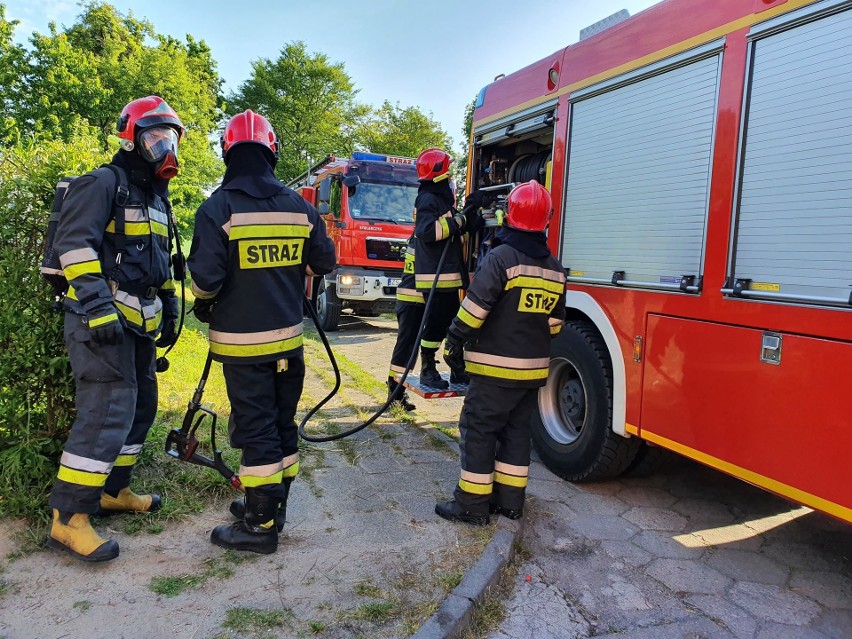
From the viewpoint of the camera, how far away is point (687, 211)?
9.72 feet

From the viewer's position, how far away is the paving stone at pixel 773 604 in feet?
8.28

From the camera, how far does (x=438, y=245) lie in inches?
179

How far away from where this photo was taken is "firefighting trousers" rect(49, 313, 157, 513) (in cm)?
250

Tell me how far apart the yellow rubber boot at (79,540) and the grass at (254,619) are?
2.26ft

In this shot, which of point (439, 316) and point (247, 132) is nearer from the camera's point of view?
point (247, 132)

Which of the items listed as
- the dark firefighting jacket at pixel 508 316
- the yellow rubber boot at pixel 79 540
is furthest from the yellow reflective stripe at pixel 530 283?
the yellow rubber boot at pixel 79 540

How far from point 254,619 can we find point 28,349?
1729mm

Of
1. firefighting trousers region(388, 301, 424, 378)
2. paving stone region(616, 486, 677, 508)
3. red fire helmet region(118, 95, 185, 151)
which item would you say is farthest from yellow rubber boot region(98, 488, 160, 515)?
paving stone region(616, 486, 677, 508)

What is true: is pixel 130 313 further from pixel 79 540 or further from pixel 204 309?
pixel 79 540

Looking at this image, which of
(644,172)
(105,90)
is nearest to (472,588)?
(644,172)

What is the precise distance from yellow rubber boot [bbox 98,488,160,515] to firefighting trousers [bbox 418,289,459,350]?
237cm

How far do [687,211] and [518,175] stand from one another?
2.18 m

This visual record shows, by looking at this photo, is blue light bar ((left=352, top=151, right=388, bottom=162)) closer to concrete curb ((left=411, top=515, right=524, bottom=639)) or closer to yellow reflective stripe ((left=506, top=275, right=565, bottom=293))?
yellow reflective stripe ((left=506, top=275, right=565, bottom=293))

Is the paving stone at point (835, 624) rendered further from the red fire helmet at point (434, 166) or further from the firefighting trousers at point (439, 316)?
the red fire helmet at point (434, 166)
